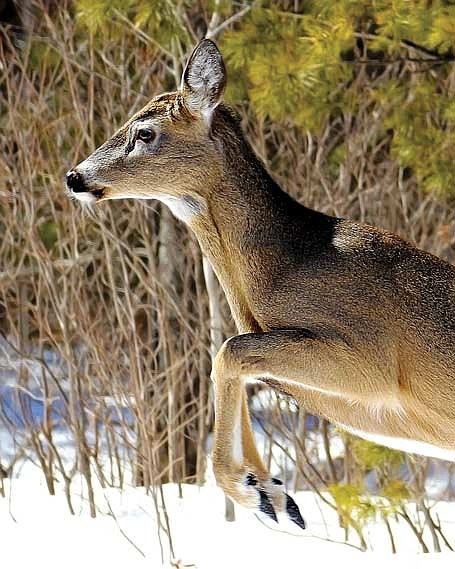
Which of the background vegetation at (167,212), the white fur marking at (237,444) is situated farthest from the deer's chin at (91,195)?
the background vegetation at (167,212)

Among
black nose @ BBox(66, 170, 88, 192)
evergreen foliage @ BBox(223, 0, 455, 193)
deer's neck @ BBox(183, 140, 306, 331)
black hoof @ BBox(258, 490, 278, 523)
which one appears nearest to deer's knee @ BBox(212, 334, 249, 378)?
deer's neck @ BBox(183, 140, 306, 331)

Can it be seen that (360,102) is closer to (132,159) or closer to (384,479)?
(384,479)

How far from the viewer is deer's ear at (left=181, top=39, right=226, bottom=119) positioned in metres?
4.19

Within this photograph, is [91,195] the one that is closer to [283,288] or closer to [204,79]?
[204,79]

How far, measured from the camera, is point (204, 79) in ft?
13.9

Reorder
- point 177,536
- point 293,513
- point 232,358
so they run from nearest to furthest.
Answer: point 293,513 < point 232,358 < point 177,536

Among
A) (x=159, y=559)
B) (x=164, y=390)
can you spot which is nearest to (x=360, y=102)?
(x=164, y=390)

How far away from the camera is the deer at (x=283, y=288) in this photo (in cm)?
416

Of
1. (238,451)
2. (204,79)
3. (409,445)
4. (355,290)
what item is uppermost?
(204,79)

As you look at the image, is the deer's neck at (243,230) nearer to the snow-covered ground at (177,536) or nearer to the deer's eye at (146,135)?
the deer's eye at (146,135)

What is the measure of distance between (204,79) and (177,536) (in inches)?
149

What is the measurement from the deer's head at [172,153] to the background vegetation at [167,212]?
1240 millimetres

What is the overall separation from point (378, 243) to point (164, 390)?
176 inches

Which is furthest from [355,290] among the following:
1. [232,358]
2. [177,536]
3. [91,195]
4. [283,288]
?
[177,536]
